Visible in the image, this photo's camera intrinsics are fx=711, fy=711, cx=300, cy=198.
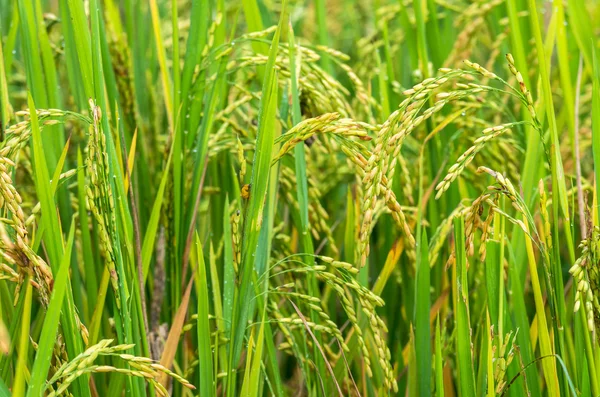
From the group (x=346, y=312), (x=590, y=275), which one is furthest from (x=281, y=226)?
(x=590, y=275)

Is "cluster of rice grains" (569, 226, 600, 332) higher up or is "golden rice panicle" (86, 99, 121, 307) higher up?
"golden rice panicle" (86, 99, 121, 307)

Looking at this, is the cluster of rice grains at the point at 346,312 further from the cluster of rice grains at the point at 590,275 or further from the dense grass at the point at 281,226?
the cluster of rice grains at the point at 590,275

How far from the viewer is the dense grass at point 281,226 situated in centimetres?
98

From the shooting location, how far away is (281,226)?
135 centimetres

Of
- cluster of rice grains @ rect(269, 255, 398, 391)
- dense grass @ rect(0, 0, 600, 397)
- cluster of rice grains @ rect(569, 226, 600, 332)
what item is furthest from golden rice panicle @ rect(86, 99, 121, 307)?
cluster of rice grains @ rect(569, 226, 600, 332)

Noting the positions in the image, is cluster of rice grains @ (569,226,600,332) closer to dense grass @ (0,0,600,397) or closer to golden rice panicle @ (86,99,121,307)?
dense grass @ (0,0,600,397)

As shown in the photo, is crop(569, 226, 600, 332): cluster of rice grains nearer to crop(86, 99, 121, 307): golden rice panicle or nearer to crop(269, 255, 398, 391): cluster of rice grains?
crop(269, 255, 398, 391): cluster of rice grains

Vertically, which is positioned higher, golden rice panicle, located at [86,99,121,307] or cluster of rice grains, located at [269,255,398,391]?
golden rice panicle, located at [86,99,121,307]

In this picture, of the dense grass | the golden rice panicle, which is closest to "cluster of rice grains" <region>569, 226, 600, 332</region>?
the dense grass

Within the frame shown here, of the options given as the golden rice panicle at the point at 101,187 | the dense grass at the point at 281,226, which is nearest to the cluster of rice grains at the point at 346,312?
the dense grass at the point at 281,226

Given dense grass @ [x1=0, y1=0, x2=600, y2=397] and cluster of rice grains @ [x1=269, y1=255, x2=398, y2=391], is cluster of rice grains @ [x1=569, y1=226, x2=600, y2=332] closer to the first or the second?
dense grass @ [x1=0, y1=0, x2=600, y2=397]

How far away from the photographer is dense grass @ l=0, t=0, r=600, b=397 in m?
0.98

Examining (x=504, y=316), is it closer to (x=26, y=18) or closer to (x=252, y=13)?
(x=252, y=13)

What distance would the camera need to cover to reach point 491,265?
109cm
